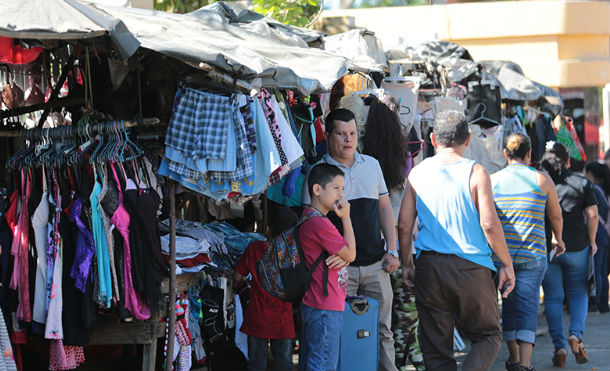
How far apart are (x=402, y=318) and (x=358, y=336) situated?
1.22m

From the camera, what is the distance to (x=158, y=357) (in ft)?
22.6

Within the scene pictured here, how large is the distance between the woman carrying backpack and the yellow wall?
620cm

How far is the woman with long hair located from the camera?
8.41 m

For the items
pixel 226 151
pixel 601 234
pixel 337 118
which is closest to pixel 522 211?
pixel 337 118

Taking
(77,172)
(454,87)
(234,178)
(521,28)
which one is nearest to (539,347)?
(454,87)

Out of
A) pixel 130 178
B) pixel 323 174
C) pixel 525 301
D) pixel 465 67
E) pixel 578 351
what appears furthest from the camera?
pixel 465 67

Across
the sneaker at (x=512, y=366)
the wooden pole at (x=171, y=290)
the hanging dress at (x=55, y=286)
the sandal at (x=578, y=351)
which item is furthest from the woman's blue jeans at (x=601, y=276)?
the hanging dress at (x=55, y=286)

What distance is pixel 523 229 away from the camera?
24.0ft

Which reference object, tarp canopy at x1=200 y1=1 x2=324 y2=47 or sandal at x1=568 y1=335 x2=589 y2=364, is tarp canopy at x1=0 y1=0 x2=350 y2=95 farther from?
sandal at x1=568 y1=335 x2=589 y2=364

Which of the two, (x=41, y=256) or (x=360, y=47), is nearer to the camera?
(x=41, y=256)

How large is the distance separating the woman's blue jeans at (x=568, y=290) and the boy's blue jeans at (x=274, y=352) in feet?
10.3

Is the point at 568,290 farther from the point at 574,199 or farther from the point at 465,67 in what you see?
the point at 465,67

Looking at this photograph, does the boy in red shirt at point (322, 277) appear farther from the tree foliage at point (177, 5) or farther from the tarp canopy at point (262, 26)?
the tree foliage at point (177, 5)

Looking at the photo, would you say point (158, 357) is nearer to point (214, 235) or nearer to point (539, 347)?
point (214, 235)
